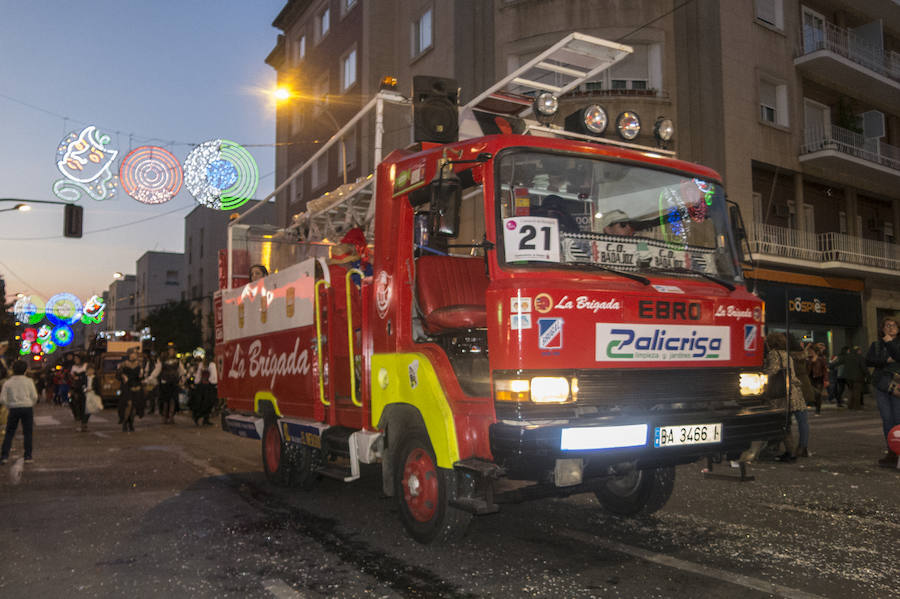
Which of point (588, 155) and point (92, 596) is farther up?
point (588, 155)

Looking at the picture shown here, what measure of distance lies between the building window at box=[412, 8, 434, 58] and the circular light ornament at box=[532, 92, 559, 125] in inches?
681

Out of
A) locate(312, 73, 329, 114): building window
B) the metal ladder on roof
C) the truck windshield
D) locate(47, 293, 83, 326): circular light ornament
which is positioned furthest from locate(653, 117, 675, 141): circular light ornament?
locate(47, 293, 83, 326): circular light ornament

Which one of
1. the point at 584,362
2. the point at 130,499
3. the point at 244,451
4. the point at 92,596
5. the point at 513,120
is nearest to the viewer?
the point at 92,596

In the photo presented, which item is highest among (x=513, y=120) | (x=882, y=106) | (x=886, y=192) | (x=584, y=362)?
(x=882, y=106)

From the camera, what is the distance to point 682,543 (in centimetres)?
521

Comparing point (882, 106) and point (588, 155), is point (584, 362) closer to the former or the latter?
point (588, 155)

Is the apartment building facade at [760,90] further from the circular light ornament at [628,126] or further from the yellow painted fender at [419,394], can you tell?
the yellow painted fender at [419,394]

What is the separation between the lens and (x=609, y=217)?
5.19 m

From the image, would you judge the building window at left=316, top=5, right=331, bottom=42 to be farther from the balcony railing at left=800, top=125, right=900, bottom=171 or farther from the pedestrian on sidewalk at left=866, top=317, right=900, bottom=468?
the pedestrian on sidewalk at left=866, top=317, right=900, bottom=468

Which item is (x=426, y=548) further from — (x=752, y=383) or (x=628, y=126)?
(x=628, y=126)

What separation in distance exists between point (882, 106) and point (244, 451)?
25733mm

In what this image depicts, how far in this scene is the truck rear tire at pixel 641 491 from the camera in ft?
19.8

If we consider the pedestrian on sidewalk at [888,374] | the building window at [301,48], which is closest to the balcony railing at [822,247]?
the pedestrian on sidewalk at [888,374]

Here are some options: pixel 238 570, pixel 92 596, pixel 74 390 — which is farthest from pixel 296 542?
pixel 74 390
